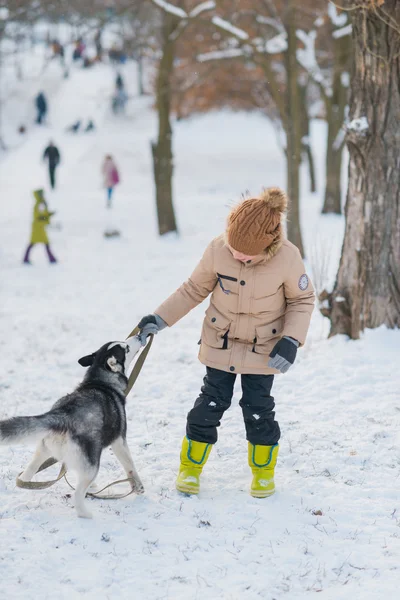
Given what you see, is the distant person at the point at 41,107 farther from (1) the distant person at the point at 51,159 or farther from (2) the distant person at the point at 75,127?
(1) the distant person at the point at 51,159

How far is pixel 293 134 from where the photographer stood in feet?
40.1

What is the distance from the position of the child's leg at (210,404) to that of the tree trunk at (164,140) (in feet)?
37.8

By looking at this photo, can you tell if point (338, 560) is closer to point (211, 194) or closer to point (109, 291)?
point (109, 291)

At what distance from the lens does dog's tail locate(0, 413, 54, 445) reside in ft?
10.8

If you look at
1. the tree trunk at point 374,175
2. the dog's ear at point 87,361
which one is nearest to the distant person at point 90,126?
the tree trunk at point 374,175

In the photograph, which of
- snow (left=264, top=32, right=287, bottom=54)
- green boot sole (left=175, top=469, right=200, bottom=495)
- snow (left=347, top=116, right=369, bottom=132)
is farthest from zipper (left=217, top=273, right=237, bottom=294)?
snow (left=264, top=32, right=287, bottom=54)

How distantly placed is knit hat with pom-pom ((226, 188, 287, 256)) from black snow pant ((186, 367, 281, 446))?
78cm

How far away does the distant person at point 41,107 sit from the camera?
119 feet

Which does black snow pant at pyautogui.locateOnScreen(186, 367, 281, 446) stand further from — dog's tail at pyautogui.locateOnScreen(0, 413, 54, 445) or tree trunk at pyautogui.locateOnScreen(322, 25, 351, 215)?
tree trunk at pyautogui.locateOnScreen(322, 25, 351, 215)

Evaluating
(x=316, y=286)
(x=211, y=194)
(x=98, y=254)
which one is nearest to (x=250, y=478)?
(x=316, y=286)

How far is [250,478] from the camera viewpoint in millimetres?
4242

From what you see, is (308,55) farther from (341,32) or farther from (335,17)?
(341,32)

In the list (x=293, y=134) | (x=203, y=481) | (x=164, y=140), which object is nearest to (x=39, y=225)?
(x=164, y=140)

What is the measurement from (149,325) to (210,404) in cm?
60
